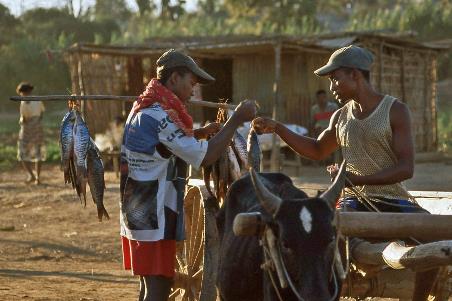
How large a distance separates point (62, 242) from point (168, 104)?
752 cm

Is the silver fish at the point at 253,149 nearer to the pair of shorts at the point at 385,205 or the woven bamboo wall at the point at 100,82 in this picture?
the pair of shorts at the point at 385,205

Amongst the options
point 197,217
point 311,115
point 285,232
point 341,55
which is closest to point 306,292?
point 285,232

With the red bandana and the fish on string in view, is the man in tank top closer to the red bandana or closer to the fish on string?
the red bandana

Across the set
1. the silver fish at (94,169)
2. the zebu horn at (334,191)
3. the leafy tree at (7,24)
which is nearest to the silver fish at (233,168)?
the silver fish at (94,169)

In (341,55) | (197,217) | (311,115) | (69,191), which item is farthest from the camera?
(311,115)

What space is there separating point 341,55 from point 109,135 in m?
15.7

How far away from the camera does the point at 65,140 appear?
258 inches

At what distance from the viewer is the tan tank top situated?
5914 millimetres

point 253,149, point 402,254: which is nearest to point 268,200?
point 402,254

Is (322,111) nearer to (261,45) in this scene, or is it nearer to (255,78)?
(261,45)

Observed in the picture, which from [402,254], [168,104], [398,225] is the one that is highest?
[168,104]

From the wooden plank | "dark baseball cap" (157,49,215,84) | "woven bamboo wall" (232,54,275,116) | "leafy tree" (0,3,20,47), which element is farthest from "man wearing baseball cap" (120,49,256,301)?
"leafy tree" (0,3,20,47)

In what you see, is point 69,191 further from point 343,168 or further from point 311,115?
point 343,168

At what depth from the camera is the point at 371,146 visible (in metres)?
5.98
